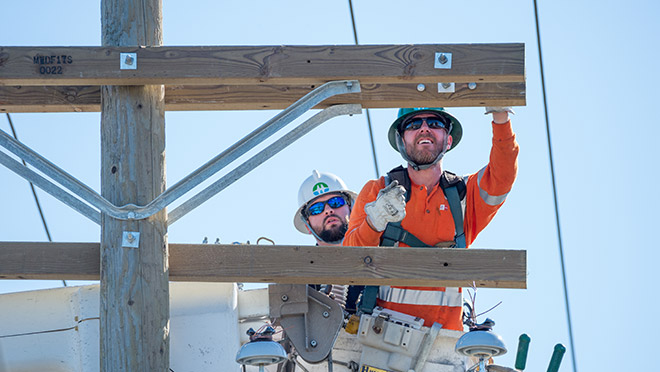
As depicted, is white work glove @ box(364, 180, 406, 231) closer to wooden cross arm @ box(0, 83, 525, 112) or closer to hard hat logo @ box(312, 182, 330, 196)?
wooden cross arm @ box(0, 83, 525, 112)

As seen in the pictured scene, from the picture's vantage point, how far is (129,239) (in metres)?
5.02

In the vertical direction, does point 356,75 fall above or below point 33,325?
above

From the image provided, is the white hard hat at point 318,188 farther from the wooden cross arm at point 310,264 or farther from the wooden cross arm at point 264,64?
the wooden cross arm at point 264,64

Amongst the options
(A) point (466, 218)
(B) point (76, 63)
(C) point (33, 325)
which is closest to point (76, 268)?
(B) point (76, 63)

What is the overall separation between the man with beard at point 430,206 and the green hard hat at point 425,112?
73 mm

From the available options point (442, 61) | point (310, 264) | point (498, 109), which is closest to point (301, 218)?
point (498, 109)

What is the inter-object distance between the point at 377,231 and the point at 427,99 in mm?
931

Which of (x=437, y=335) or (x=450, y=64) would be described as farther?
(x=437, y=335)

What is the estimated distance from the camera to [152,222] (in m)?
5.07

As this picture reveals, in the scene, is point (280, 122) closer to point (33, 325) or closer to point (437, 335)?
point (437, 335)

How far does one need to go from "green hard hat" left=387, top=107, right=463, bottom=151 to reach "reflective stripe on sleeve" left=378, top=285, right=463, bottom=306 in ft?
3.84

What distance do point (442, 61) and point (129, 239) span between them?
5.31ft

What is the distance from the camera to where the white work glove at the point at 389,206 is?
19.7 feet

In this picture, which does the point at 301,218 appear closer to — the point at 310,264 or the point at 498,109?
the point at 498,109
